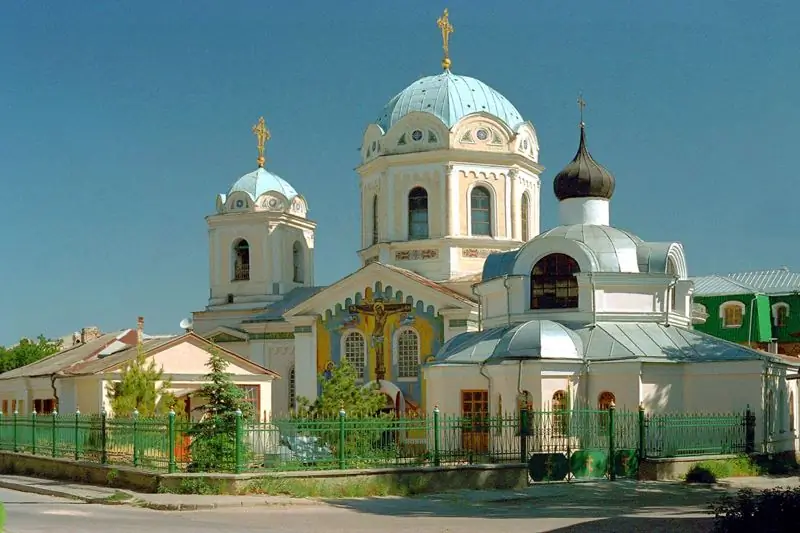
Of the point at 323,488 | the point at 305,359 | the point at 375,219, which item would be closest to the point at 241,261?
the point at 375,219

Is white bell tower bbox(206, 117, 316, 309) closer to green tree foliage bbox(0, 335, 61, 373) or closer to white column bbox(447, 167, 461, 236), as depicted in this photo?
white column bbox(447, 167, 461, 236)

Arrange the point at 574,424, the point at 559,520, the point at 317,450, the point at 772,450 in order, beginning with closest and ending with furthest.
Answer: the point at 559,520 < the point at 317,450 < the point at 574,424 < the point at 772,450

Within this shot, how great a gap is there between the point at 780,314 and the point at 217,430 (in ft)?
123

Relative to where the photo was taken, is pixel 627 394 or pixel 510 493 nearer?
pixel 510 493

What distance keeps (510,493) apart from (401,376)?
47.4 ft

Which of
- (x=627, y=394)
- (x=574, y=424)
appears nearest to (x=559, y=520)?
(x=574, y=424)

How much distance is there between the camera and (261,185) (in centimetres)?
4150

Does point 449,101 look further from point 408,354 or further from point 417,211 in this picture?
point 408,354

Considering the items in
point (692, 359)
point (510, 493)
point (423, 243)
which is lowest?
point (510, 493)

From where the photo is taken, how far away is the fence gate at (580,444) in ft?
74.3

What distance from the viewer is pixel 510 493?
20438 millimetres

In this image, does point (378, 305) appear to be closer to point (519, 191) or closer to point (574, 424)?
point (519, 191)

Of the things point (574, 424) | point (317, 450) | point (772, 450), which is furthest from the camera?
point (772, 450)

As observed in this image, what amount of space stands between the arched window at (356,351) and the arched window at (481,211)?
499 cm
